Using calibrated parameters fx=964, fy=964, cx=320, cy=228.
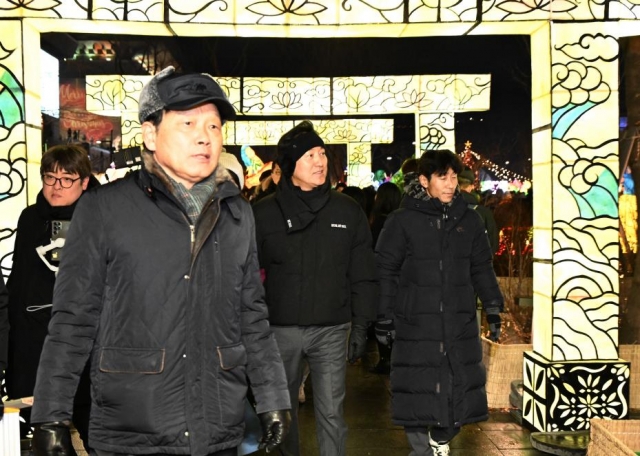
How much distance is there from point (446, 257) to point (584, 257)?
1438 millimetres

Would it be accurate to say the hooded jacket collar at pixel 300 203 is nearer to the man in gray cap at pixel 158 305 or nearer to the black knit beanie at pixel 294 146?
the black knit beanie at pixel 294 146

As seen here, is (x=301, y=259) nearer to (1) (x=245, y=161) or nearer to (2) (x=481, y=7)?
(2) (x=481, y=7)

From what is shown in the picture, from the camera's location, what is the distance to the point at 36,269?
5152mm

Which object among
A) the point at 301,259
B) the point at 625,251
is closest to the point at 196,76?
the point at 301,259

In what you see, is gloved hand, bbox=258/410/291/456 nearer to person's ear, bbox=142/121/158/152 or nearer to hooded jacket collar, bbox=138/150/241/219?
A: hooded jacket collar, bbox=138/150/241/219

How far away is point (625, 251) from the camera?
1053 centimetres

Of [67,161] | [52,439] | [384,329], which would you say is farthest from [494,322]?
[52,439]

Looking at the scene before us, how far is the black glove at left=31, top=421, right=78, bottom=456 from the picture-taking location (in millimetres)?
3031

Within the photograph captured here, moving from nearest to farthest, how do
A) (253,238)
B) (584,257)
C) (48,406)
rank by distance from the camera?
1. (48,406)
2. (253,238)
3. (584,257)

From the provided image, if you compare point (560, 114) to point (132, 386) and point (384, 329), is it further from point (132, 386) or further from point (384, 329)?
point (132, 386)

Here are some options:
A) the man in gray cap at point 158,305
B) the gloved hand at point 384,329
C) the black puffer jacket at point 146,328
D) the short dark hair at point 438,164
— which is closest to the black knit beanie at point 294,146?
the short dark hair at point 438,164

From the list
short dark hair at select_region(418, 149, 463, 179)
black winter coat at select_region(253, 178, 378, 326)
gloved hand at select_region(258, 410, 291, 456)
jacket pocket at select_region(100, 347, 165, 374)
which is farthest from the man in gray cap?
short dark hair at select_region(418, 149, 463, 179)

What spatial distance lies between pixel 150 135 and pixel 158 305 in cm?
62

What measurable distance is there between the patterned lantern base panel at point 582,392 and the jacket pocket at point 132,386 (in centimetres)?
444
